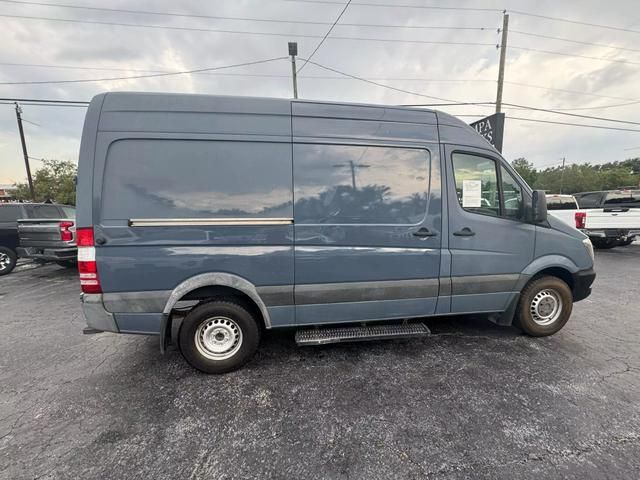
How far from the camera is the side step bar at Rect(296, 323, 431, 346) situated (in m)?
2.98

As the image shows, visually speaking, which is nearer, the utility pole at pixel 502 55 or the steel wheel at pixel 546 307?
the steel wheel at pixel 546 307

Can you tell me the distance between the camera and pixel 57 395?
262 centimetres

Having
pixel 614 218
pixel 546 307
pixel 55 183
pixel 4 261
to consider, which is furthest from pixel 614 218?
pixel 55 183

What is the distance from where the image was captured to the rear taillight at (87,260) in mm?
2484

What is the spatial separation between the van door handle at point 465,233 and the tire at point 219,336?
2314 mm

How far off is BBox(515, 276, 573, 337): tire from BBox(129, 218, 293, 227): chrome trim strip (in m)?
2.95

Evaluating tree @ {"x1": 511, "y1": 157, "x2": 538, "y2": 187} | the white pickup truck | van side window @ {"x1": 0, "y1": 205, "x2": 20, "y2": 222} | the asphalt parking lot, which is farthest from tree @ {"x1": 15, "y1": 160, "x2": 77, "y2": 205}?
tree @ {"x1": 511, "y1": 157, "x2": 538, "y2": 187}

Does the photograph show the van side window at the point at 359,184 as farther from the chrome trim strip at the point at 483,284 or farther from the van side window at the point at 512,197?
the van side window at the point at 512,197

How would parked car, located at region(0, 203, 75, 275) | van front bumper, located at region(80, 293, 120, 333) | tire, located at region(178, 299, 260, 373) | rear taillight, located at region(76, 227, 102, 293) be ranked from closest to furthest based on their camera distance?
rear taillight, located at region(76, 227, 102, 293), van front bumper, located at region(80, 293, 120, 333), tire, located at region(178, 299, 260, 373), parked car, located at region(0, 203, 75, 275)

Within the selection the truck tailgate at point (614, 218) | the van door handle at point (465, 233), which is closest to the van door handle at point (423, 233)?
the van door handle at point (465, 233)

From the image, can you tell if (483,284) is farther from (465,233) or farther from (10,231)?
(10,231)

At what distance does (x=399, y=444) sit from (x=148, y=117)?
3284 millimetres

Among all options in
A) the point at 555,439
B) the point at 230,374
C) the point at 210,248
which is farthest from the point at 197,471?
the point at 555,439

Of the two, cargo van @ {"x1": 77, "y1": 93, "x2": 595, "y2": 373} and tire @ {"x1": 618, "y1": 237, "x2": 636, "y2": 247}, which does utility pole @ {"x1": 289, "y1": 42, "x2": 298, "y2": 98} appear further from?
tire @ {"x1": 618, "y1": 237, "x2": 636, "y2": 247}
